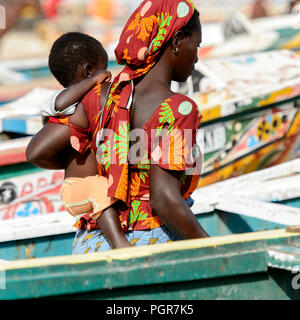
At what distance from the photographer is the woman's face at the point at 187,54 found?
1808 millimetres

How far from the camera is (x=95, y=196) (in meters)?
1.88

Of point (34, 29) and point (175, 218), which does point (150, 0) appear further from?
point (34, 29)

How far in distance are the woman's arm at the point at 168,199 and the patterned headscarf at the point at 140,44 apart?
4.9 inches

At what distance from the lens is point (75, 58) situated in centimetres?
217

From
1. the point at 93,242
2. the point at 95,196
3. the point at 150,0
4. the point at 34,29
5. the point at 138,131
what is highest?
the point at 150,0

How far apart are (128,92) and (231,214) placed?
5.29 ft

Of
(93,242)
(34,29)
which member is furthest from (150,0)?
(34,29)

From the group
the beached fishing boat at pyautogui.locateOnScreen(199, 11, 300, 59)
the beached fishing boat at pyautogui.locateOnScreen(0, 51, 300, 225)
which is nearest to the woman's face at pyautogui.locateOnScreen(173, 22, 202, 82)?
the beached fishing boat at pyautogui.locateOnScreen(0, 51, 300, 225)

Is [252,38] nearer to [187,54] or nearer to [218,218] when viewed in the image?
[218,218]

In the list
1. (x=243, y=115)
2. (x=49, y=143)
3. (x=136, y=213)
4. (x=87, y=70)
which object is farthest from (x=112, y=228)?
(x=243, y=115)

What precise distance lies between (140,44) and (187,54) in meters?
0.16

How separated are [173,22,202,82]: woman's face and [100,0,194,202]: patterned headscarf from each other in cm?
6

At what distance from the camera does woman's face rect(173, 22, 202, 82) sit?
181 centimetres

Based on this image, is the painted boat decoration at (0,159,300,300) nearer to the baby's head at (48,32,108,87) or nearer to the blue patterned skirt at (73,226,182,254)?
the blue patterned skirt at (73,226,182,254)
